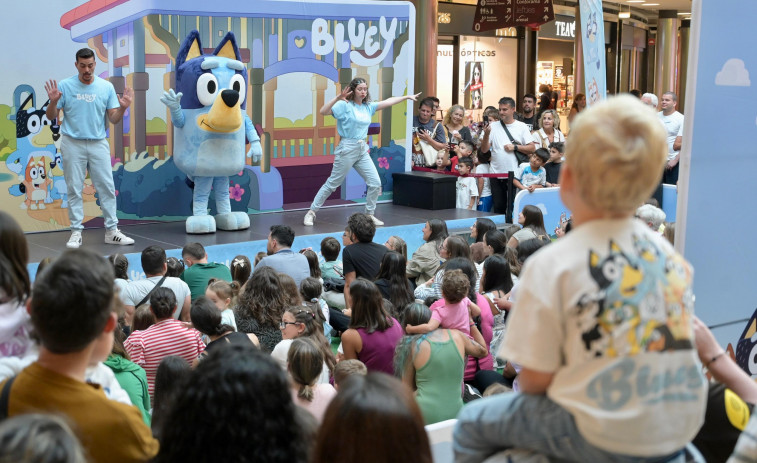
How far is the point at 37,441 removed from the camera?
1453 mm

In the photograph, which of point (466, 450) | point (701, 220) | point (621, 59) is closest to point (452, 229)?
point (701, 220)

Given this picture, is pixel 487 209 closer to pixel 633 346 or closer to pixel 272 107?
pixel 272 107

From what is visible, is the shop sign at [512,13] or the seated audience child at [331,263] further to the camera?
the shop sign at [512,13]

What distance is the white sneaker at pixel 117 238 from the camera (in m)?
8.73

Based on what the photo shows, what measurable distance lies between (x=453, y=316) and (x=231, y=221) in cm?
499

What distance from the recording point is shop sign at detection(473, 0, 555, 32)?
1495 cm

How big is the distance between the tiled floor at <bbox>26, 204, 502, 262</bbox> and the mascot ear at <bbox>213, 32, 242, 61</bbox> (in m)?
1.80

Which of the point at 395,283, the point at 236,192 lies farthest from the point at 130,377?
the point at 236,192

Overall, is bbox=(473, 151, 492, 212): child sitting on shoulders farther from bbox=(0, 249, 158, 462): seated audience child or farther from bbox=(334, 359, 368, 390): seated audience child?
bbox=(0, 249, 158, 462): seated audience child

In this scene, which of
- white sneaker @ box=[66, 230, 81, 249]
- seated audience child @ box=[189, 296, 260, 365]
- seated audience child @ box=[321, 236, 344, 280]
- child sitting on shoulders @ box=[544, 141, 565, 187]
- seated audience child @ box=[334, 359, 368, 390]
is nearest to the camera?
seated audience child @ box=[334, 359, 368, 390]

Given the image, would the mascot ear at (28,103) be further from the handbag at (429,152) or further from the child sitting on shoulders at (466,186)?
the handbag at (429,152)

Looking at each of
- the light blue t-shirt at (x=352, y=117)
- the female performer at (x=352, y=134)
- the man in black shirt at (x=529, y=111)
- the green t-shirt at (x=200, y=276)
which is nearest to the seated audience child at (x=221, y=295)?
the green t-shirt at (x=200, y=276)

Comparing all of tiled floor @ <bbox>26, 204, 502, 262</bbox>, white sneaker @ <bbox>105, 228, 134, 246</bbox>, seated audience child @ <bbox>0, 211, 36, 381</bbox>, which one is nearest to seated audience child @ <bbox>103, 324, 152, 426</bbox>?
seated audience child @ <bbox>0, 211, 36, 381</bbox>

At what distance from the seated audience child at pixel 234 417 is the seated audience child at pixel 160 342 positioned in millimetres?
2686
